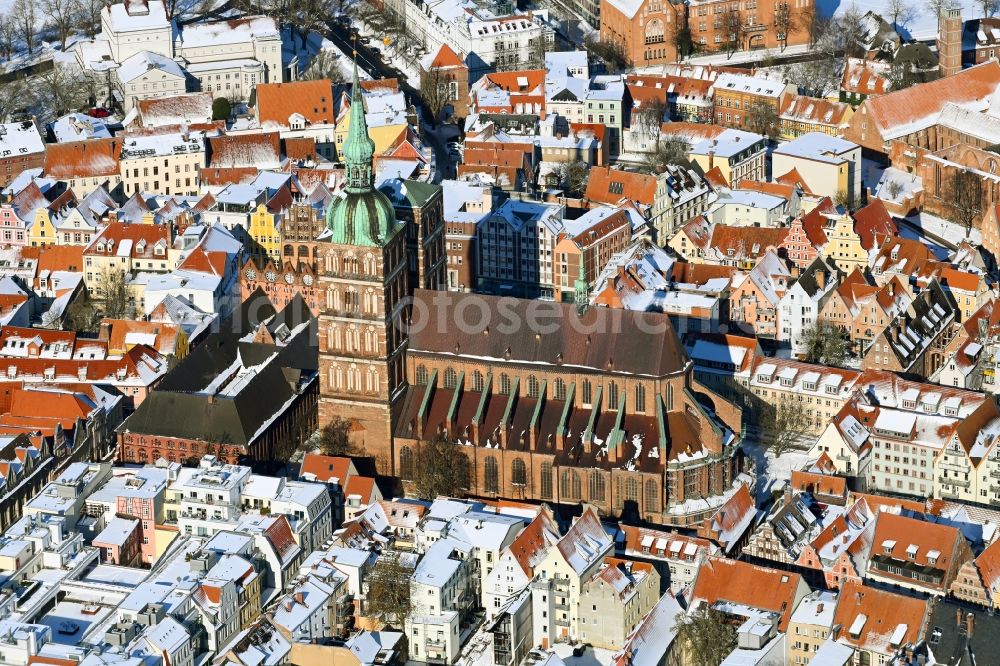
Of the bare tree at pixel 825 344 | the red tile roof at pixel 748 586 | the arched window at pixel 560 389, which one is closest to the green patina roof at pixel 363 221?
the arched window at pixel 560 389

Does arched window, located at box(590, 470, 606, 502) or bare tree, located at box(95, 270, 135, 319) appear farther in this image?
bare tree, located at box(95, 270, 135, 319)

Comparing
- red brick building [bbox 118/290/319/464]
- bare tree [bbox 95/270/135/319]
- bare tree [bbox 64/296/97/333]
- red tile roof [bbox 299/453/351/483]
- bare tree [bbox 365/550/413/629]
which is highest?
bare tree [bbox 95/270/135/319]

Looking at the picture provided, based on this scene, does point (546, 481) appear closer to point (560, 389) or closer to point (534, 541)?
point (560, 389)

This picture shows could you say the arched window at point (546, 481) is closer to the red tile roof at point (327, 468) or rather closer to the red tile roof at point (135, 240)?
the red tile roof at point (327, 468)

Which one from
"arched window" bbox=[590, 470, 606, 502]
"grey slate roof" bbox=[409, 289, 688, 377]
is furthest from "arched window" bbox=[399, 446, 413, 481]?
"arched window" bbox=[590, 470, 606, 502]

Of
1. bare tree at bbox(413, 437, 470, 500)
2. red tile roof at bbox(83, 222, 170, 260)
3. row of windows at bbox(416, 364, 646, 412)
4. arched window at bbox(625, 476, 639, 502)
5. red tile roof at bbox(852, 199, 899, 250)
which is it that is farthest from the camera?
red tile roof at bbox(83, 222, 170, 260)

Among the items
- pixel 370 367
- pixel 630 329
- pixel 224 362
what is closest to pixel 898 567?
pixel 630 329

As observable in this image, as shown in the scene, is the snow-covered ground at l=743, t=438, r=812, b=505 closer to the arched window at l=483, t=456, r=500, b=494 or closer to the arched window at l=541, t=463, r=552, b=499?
the arched window at l=541, t=463, r=552, b=499

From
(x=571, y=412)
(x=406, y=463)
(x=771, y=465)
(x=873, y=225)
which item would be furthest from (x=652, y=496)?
(x=873, y=225)
